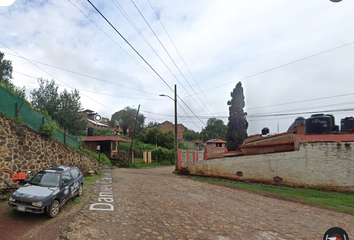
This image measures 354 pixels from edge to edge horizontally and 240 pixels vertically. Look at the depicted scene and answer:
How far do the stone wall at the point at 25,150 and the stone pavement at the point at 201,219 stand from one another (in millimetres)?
3951

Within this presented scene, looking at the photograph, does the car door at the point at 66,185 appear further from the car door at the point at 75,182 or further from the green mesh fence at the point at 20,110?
the green mesh fence at the point at 20,110

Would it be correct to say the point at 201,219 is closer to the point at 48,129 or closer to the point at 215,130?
the point at 48,129

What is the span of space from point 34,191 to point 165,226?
4325 mm

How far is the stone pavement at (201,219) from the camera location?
552 cm

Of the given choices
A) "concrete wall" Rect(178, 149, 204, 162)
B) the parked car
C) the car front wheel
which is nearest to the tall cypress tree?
"concrete wall" Rect(178, 149, 204, 162)

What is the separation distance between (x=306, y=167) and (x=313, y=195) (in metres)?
2.10

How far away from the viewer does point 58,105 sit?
2477 centimetres

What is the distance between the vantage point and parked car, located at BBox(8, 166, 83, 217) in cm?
578

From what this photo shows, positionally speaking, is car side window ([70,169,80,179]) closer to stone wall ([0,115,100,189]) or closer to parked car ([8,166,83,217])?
parked car ([8,166,83,217])

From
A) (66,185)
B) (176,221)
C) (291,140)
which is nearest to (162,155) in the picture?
(291,140)

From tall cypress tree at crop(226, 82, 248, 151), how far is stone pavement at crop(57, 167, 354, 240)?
24.2 m

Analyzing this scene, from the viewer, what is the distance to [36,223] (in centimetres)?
568

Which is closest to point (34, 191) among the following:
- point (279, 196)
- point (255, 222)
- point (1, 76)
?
point (255, 222)

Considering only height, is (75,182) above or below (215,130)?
below
